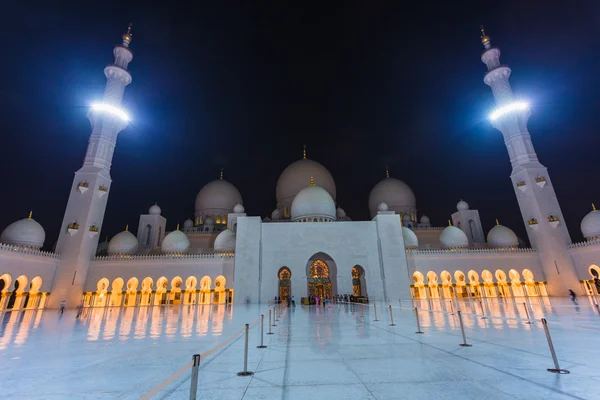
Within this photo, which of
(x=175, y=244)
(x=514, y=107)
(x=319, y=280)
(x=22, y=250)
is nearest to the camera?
(x=22, y=250)

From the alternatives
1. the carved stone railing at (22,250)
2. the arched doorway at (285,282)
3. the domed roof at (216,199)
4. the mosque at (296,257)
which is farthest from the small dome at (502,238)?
the carved stone railing at (22,250)

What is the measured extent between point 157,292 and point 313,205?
16.1 metres

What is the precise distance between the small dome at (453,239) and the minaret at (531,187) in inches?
220

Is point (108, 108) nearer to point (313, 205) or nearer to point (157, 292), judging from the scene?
point (157, 292)

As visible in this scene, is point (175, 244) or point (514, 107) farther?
point (514, 107)

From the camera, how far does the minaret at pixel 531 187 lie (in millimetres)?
24938

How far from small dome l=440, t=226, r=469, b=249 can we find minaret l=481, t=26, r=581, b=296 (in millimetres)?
5597

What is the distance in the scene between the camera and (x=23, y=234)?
23781 millimetres

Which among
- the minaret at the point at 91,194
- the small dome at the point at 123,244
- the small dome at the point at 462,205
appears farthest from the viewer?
the small dome at the point at 462,205

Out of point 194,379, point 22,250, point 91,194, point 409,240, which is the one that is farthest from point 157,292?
point 194,379

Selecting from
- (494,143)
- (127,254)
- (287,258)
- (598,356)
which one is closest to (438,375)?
(598,356)

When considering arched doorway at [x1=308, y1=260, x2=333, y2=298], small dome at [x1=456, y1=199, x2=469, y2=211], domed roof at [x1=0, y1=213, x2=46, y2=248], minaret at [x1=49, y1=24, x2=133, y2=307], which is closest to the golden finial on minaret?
small dome at [x1=456, y1=199, x2=469, y2=211]

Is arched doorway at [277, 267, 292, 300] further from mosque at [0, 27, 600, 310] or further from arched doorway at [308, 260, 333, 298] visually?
arched doorway at [308, 260, 333, 298]

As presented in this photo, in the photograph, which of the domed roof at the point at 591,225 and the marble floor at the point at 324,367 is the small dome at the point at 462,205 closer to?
the domed roof at the point at 591,225
